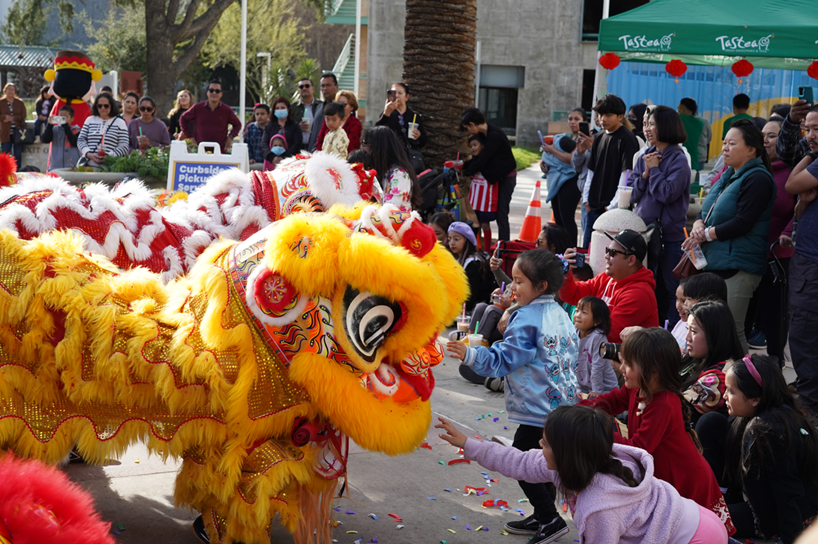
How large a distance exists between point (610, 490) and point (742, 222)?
11.1ft

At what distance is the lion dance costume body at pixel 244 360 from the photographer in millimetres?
2986

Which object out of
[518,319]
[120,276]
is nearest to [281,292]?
[120,276]

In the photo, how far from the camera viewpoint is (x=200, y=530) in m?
3.45

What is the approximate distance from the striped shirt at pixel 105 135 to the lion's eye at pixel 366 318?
7586 mm

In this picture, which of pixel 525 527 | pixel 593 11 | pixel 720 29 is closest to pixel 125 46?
pixel 593 11

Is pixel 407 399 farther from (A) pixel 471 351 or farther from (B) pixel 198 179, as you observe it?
(B) pixel 198 179

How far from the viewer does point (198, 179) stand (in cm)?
772

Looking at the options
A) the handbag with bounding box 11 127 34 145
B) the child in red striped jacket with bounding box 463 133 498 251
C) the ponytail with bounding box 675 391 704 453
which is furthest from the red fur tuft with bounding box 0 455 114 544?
the handbag with bounding box 11 127 34 145

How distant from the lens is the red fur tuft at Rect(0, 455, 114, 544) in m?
1.36

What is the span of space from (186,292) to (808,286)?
156 inches

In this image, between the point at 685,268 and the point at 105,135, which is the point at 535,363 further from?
the point at 105,135

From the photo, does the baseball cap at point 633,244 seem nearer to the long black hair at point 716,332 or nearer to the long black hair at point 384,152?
the long black hair at point 716,332

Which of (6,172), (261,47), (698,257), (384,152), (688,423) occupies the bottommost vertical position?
(688,423)

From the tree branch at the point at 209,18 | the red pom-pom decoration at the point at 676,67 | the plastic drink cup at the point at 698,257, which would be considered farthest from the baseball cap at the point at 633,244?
the tree branch at the point at 209,18
